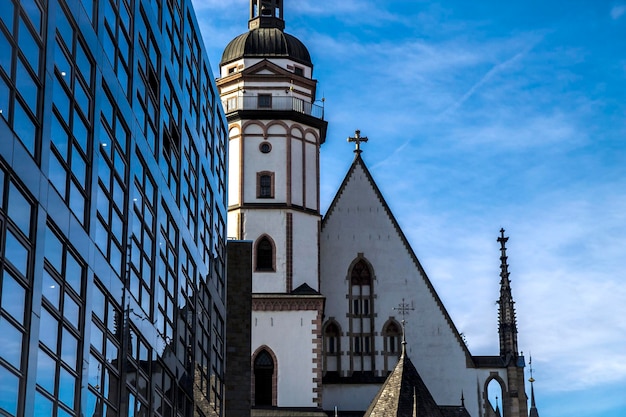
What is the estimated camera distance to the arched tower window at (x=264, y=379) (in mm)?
67438

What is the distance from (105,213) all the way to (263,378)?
38.3 meters

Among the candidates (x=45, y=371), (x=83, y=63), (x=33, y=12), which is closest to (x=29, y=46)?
(x=33, y=12)

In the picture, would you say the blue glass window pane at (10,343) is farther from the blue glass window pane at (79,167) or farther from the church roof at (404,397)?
the church roof at (404,397)

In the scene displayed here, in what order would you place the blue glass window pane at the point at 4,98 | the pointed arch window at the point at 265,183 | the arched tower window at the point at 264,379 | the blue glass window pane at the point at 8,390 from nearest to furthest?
the blue glass window pane at the point at 8,390, the blue glass window pane at the point at 4,98, the arched tower window at the point at 264,379, the pointed arch window at the point at 265,183

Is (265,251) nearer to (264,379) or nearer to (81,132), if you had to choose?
(264,379)

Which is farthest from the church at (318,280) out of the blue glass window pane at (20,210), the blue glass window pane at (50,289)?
the blue glass window pane at (20,210)

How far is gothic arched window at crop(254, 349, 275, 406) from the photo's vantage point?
6750cm

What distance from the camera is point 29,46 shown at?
24.7 metres

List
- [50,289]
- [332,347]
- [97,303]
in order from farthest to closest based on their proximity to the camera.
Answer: [332,347]
[97,303]
[50,289]

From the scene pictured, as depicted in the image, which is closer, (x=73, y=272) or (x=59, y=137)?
(x=59, y=137)

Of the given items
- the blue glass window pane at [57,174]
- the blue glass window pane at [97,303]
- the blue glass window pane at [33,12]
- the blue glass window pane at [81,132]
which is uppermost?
the blue glass window pane at [33,12]

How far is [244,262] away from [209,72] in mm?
9449

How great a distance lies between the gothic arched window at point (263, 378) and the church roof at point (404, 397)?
18.1ft

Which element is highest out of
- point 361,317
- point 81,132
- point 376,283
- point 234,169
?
point 234,169
